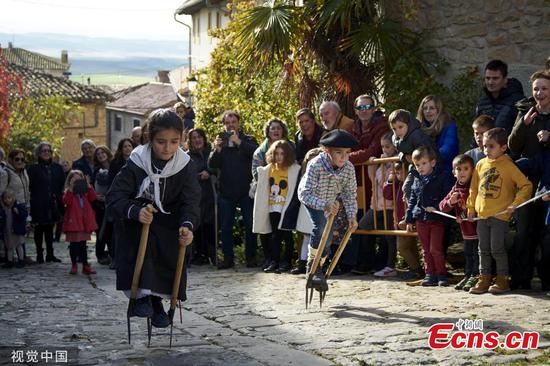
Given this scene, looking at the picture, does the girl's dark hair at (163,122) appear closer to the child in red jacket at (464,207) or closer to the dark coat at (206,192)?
the child in red jacket at (464,207)

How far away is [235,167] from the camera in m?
13.3

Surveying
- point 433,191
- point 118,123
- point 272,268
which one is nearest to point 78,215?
point 272,268

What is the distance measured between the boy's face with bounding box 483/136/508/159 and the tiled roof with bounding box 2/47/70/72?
237ft

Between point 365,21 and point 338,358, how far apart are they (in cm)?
788

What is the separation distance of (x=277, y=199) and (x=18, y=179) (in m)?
4.44

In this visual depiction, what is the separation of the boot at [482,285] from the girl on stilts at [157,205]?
3.28 m

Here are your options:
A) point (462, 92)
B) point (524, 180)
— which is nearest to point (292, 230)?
point (462, 92)

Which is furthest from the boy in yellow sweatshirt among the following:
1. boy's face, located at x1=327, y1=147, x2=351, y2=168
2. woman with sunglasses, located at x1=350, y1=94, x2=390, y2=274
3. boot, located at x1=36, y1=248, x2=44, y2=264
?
boot, located at x1=36, y1=248, x2=44, y2=264

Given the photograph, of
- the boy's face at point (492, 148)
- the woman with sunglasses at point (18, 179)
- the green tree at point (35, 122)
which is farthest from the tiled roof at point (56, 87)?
the boy's face at point (492, 148)

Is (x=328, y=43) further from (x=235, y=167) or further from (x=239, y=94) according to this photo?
(x=239, y=94)

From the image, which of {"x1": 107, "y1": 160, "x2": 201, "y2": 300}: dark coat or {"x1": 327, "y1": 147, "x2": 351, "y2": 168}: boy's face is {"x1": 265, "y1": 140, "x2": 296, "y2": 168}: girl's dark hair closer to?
{"x1": 327, "y1": 147, "x2": 351, "y2": 168}: boy's face

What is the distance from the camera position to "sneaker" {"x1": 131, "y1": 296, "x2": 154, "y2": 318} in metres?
7.53

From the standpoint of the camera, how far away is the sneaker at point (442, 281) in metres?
10.5

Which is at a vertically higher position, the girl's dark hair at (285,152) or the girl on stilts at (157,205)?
the girl's dark hair at (285,152)
